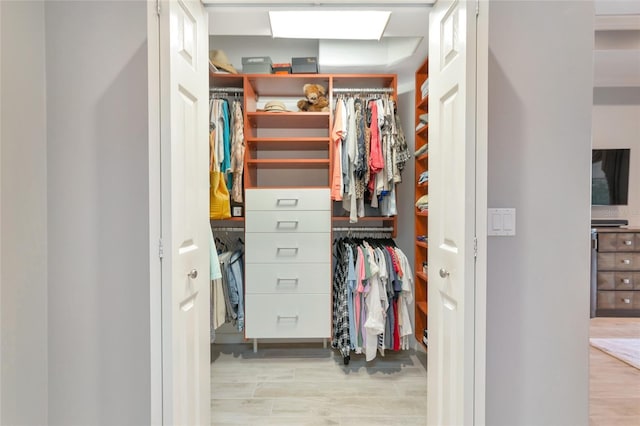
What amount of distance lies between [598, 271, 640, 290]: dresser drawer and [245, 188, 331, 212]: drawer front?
3.31 m

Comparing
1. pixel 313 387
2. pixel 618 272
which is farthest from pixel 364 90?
pixel 618 272

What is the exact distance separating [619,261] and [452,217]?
3.67 metres

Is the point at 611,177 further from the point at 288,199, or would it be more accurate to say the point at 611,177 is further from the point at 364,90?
the point at 288,199

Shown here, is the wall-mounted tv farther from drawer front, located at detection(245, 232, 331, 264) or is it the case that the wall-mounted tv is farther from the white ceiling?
drawer front, located at detection(245, 232, 331, 264)

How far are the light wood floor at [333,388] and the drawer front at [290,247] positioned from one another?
754 millimetres

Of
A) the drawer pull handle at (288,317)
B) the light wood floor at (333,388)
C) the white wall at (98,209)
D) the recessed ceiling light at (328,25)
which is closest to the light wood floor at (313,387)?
the light wood floor at (333,388)

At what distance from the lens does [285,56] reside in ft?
9.55

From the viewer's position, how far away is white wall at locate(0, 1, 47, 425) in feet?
3.90

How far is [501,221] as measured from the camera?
4.35ft

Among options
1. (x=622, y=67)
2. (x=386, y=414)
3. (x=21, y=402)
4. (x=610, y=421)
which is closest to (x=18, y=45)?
(x=21, y=402)

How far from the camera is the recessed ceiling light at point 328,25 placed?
200 centimetres

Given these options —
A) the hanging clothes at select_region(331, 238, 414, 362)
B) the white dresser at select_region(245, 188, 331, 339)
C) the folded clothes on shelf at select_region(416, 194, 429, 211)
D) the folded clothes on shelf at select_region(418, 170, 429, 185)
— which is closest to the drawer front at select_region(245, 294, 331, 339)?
the white dresser at select_region(245, 188, 331, 339)

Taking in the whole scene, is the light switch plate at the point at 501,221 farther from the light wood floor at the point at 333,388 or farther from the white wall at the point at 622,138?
the white wall at the point at 622,138

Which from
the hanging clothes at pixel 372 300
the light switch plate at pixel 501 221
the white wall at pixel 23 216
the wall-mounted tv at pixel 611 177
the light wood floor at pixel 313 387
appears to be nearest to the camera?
the white wall at pixel 23 216
